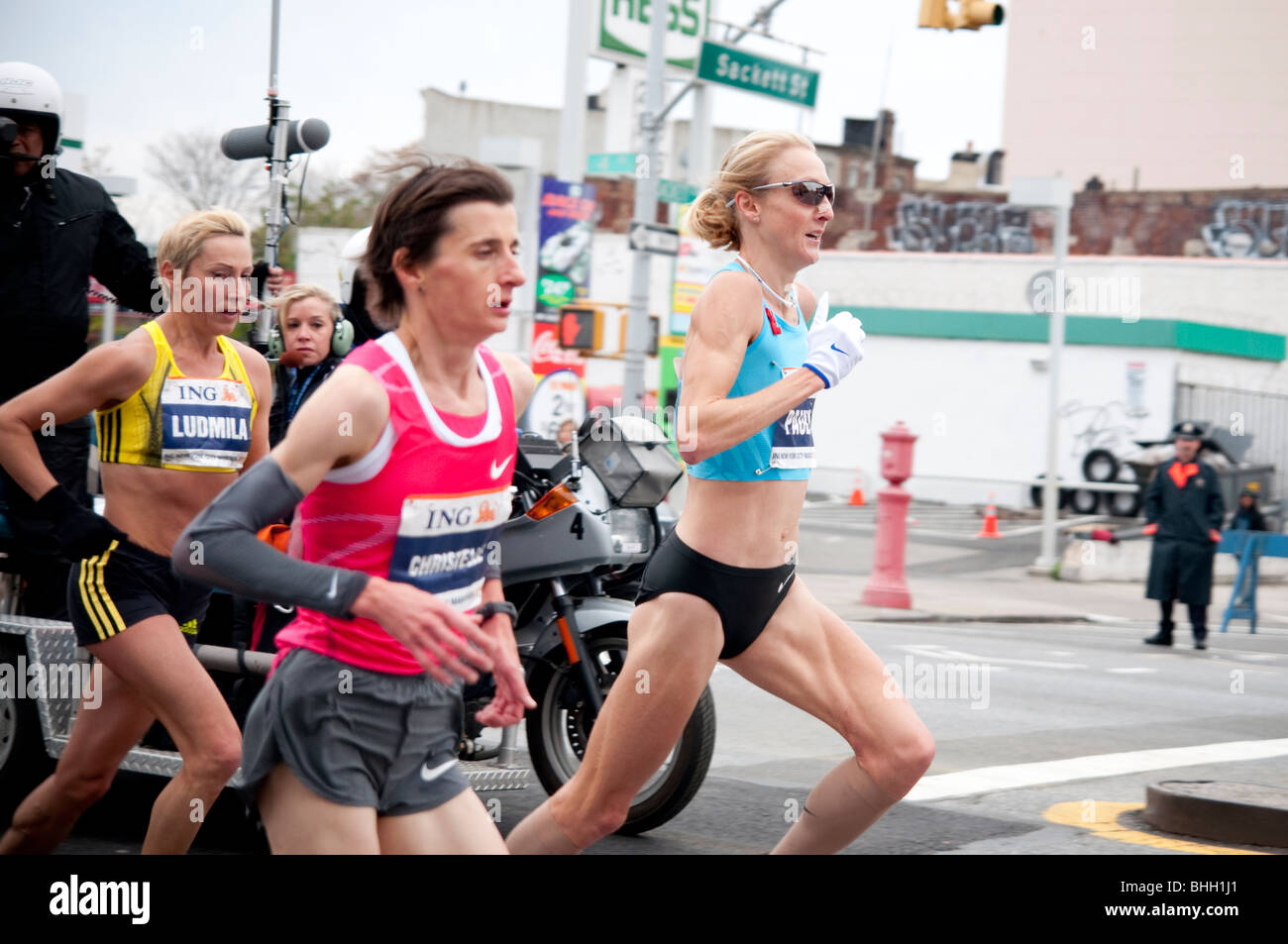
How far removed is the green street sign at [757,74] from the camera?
690 inches

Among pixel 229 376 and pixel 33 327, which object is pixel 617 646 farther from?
pixel 33 327

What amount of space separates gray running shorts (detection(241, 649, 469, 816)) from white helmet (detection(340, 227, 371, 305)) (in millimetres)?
2968

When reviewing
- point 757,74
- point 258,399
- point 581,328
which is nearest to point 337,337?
point 258,399

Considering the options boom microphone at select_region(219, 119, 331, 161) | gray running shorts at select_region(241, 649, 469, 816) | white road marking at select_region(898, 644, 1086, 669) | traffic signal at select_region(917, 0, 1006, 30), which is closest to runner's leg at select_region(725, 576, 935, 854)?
gray running shorts at select_region(241, 649, 469, 816)

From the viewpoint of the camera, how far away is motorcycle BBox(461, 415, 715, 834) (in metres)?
5.81

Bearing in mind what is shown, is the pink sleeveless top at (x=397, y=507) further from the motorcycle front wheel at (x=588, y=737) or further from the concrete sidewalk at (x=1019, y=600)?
the concrete sidewalk at (x=1019, y=600)

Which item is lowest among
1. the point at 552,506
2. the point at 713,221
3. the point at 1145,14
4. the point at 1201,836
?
the point at 1201,836

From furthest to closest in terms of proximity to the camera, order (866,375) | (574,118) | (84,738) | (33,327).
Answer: (866,375) → (574,118) → (33,327) → (84,738)

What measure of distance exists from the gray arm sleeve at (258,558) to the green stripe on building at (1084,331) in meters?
34.3

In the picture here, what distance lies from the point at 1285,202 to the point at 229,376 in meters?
44.8

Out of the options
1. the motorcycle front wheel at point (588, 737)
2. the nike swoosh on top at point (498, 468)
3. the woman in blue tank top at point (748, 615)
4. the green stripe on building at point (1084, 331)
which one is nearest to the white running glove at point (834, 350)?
the woman in blue tank top at point (748, 615)

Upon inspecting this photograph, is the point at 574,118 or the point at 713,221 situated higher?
the point at 574,118
